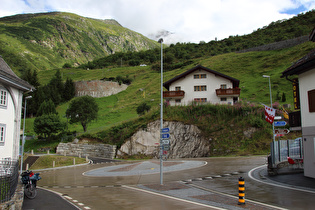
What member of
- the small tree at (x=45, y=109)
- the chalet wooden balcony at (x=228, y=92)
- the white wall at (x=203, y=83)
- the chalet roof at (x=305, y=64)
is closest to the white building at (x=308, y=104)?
the chalet roof at (x=305, y=64)

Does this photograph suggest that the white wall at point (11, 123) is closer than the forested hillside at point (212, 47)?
Yes

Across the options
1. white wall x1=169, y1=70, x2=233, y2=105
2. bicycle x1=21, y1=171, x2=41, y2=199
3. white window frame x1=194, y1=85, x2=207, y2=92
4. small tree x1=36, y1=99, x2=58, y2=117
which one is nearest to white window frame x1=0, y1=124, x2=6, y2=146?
bicycle x1=21, y1=171, x2=41, y2=199

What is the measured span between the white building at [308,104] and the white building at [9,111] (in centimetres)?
2016

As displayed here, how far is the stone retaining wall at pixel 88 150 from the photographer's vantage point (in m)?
41.8

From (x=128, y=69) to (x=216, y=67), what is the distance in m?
51.0

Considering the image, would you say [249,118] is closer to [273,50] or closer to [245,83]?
[245,83]

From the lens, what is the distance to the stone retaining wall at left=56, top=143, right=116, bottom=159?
1644 inches

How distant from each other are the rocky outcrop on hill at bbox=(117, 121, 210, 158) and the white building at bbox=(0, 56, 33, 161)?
64.8ft

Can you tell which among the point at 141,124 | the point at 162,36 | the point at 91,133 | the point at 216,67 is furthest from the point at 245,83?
the point at 162,36

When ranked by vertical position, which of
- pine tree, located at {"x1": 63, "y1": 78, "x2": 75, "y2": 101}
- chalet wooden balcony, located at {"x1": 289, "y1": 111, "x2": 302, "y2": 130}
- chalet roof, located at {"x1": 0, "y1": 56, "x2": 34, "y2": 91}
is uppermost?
pine tree, located at {"x1": 63, "y1": 78, "x2": 75, "y2": 101}

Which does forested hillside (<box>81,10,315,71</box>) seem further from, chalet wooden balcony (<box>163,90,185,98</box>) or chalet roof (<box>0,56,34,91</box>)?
chalet roof (<box>0,56,34,91</box>)

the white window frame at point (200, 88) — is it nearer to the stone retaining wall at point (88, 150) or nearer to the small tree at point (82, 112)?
the stone retaining wall at point (88, 150)

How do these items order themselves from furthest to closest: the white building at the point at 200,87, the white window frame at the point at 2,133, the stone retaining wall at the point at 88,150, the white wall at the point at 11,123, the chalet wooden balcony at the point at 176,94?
the white building at the point at 200,87 < the chalet wooden balcony at the point at 176,94 < the stone retaining wall at the point at 88,150 < the white wall at the point at 11,123 < the white window frame at the point at 2,133

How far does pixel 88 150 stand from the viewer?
44469 millimetres
